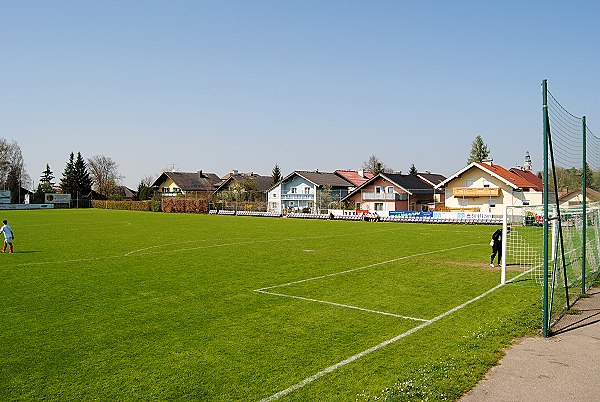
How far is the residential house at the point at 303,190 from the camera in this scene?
77.9 meters

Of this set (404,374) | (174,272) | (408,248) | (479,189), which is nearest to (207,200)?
(479,189)

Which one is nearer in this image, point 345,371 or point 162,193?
point 345,371

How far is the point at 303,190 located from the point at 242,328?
70.7 metres

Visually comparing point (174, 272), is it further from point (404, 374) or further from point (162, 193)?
point (162, 193)

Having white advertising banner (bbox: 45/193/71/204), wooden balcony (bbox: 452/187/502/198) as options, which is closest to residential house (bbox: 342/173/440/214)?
wooden balcony (bbox: 452/187/502/198)

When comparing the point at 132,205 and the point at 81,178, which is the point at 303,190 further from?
the point at 81,178

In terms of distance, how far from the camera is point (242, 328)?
33.2 ft

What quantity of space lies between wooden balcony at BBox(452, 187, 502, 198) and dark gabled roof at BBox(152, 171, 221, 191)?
66255mm

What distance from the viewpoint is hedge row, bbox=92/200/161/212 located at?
86.8m

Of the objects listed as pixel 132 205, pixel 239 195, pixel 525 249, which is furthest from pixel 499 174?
pixel 132 205

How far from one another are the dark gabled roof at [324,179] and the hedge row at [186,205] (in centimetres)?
1419

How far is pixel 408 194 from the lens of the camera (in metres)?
68.4

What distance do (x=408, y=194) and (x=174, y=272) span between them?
54.6 meters

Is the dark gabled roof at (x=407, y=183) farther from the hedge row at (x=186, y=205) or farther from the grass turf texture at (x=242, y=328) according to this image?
the grass turf texture at (x=242, y=328)
